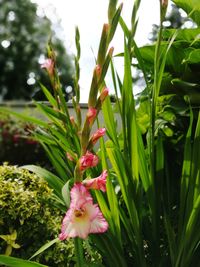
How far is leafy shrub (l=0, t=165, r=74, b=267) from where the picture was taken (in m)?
1.93

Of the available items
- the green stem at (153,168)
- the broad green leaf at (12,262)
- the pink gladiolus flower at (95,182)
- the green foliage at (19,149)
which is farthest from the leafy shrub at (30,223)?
the green foliage at (19,149)

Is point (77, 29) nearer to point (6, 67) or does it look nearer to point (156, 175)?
point (156, 175)

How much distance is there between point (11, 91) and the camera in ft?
72.3

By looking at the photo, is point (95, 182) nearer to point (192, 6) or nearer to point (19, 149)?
point (192, 6)

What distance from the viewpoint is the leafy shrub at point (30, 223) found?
1.93 metres

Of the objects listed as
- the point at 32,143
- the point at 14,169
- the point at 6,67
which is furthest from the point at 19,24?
the point at 14,169

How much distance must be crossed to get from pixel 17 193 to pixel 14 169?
0.66 feet

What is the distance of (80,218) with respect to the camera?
895 millimetres

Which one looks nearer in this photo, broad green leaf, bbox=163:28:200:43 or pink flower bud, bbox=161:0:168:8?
pink flower bud, bbox=161:0:168:8

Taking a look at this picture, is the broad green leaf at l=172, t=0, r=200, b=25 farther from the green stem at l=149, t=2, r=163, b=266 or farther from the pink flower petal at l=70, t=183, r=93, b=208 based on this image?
the pink flower petal at l=70, t=183, r=93, b=208

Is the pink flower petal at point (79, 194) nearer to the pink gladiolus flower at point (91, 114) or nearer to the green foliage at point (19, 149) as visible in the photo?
the pink gladiolus flower at point (91, 114)

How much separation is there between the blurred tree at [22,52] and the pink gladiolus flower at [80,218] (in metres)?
20.1

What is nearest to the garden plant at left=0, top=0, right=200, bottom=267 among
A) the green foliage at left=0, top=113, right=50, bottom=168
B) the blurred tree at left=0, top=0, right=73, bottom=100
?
the green foliage at left=0, top=113, right=50, bottom=168

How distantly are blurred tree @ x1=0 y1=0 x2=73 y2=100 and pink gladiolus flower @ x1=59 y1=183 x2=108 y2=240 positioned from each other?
20.1 metres
